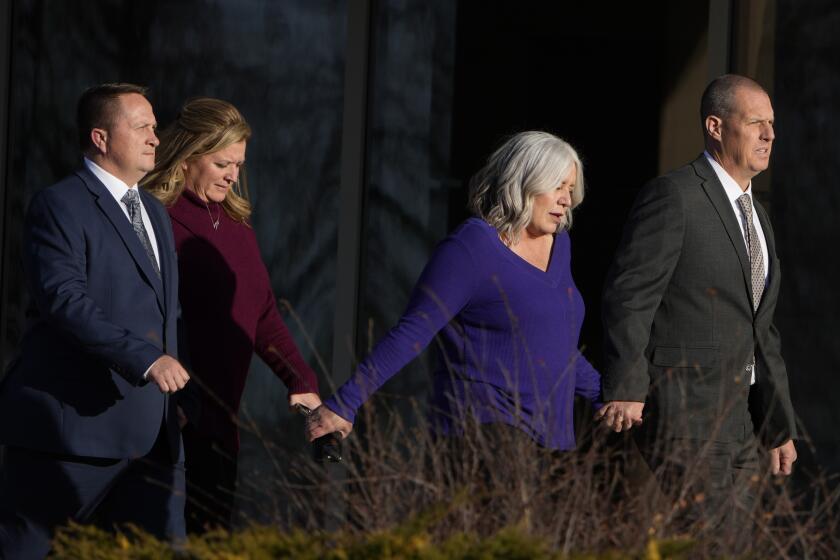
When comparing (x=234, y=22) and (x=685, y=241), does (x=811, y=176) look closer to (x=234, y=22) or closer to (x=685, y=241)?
(x=685, y=241)

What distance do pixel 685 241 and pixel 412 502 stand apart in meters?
2.00

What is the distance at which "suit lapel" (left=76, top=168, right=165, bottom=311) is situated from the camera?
441cm

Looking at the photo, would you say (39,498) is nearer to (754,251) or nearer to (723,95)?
(754,251)

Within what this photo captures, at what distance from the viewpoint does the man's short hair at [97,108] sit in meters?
4.52

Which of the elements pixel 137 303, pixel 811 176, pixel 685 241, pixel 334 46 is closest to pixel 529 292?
pixel 685 241

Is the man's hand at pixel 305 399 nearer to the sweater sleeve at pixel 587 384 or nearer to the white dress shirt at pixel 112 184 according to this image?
the white dress shirt at pixel 112 184

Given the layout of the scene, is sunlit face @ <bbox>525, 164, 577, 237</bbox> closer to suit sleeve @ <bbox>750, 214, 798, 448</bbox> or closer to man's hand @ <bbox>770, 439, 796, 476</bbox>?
suit sleeve @ <bbox>750, 214, 798, 448</bbox>

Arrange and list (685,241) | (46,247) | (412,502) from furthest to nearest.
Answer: (685,241), (46,247), (412,502)

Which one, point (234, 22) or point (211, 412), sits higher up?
point (234, 22)

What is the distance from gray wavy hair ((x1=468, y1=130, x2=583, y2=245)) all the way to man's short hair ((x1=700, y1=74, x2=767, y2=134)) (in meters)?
0.70

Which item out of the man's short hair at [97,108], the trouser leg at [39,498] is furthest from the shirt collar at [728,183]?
the trouser leg at [39,498]

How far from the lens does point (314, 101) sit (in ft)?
24.0

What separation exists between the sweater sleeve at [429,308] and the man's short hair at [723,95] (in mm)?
1137

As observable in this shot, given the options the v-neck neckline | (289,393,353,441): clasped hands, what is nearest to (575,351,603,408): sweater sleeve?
the v-neck neckline
